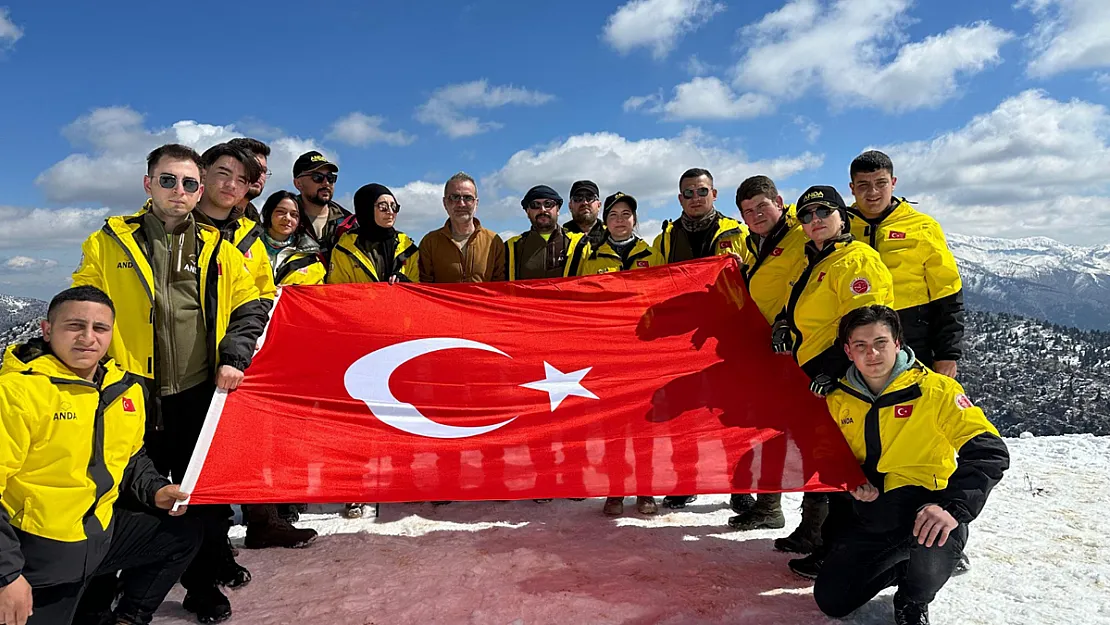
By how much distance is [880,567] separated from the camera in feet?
14.1

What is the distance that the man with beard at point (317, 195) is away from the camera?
23.4 ft

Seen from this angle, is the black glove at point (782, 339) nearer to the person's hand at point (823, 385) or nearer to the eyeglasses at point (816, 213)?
the person's hand at point (823, 385)

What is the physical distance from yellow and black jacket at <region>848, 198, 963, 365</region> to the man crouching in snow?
107 cm

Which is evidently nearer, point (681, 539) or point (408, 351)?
point (408, 351)

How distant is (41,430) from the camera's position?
11.6ft

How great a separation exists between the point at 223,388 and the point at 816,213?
15.4ft

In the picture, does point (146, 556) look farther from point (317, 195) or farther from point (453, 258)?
point (317, 195)

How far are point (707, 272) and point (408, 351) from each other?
9.51ft

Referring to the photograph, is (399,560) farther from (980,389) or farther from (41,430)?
(980,389)

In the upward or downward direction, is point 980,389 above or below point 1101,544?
below

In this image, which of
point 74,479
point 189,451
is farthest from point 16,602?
point 189,451

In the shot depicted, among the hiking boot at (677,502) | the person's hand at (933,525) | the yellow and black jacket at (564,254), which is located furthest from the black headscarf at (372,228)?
the person's hand at (933,525)

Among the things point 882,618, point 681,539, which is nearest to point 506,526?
point 681,539

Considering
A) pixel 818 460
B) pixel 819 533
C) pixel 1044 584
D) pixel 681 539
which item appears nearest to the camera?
pixel 818 460
